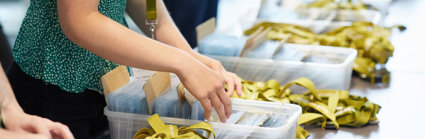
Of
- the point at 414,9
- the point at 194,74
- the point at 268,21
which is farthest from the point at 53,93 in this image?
the point at 414,9

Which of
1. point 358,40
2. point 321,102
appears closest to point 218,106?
point 321,102

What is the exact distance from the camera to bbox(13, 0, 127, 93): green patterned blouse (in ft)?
4.17

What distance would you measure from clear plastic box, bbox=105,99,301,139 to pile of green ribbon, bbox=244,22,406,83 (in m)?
0.69

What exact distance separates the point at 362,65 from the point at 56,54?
111 centimetres

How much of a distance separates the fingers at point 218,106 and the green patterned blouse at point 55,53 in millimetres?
A: 356

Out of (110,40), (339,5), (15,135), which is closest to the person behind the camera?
(15,135)

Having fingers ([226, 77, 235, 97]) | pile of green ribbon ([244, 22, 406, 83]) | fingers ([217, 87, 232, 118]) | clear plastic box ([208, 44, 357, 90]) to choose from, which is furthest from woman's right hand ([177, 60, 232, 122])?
pile of green ribbon ([244, 22, 406, 83])

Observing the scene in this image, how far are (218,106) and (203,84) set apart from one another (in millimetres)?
69

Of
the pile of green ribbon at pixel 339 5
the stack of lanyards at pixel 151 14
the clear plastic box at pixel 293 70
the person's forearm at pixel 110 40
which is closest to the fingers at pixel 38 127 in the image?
the person's forearm at pixel 110 40

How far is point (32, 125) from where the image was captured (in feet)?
2.92

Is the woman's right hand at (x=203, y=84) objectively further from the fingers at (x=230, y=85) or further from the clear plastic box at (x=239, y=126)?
the fingers at (x=230, y=85)

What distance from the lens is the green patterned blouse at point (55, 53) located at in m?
1.27

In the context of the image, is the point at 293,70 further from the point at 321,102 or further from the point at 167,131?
the point at 167,131

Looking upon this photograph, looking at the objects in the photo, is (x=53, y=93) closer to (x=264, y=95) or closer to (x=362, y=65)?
(x=264, y=95)
